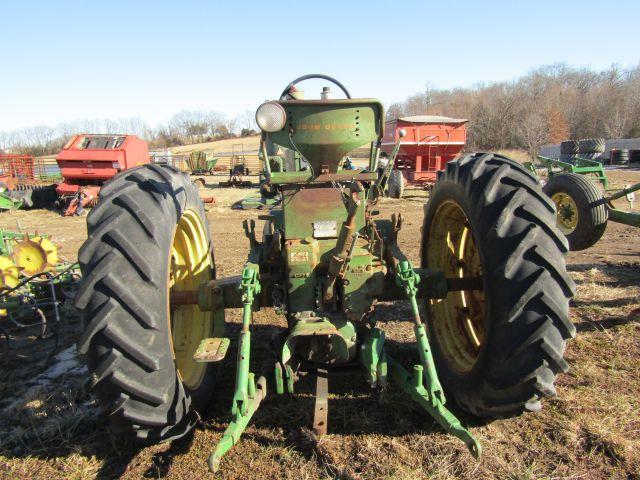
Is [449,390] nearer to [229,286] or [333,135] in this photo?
[229,286]

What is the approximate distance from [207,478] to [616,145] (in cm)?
4663

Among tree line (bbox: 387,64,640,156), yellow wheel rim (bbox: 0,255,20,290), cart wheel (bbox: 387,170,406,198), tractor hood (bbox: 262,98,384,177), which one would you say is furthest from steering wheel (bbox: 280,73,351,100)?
tree line (bbox: 387,64,640,156)

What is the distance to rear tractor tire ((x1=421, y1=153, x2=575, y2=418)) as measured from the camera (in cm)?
231

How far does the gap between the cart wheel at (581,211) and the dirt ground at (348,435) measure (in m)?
1.94

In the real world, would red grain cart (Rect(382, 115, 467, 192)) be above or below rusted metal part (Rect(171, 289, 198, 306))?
above

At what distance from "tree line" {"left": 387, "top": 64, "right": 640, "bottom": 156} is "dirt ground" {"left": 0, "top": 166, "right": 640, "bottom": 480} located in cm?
4077

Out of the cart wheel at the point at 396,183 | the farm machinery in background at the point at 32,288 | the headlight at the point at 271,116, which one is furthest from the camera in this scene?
the cart wheel at the point at 396,183

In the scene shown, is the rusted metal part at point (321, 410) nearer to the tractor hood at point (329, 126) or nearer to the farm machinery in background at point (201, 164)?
the tractor hood at point (329, 126)

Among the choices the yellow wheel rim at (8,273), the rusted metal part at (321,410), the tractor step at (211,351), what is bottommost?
the rusted metal part at (321,410)

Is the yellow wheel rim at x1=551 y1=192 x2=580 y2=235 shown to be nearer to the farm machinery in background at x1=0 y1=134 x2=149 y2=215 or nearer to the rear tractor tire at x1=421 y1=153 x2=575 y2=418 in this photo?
the rear tractor tire at x1=421 y1=153 x2=575 y2=418

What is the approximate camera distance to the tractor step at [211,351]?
2.33 metres

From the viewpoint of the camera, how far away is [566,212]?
6352 mm

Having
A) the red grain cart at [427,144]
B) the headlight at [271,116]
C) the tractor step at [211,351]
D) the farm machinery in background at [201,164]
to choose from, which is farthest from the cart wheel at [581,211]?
the farm machinery in background at [201,164]

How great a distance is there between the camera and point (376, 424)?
296 cm
